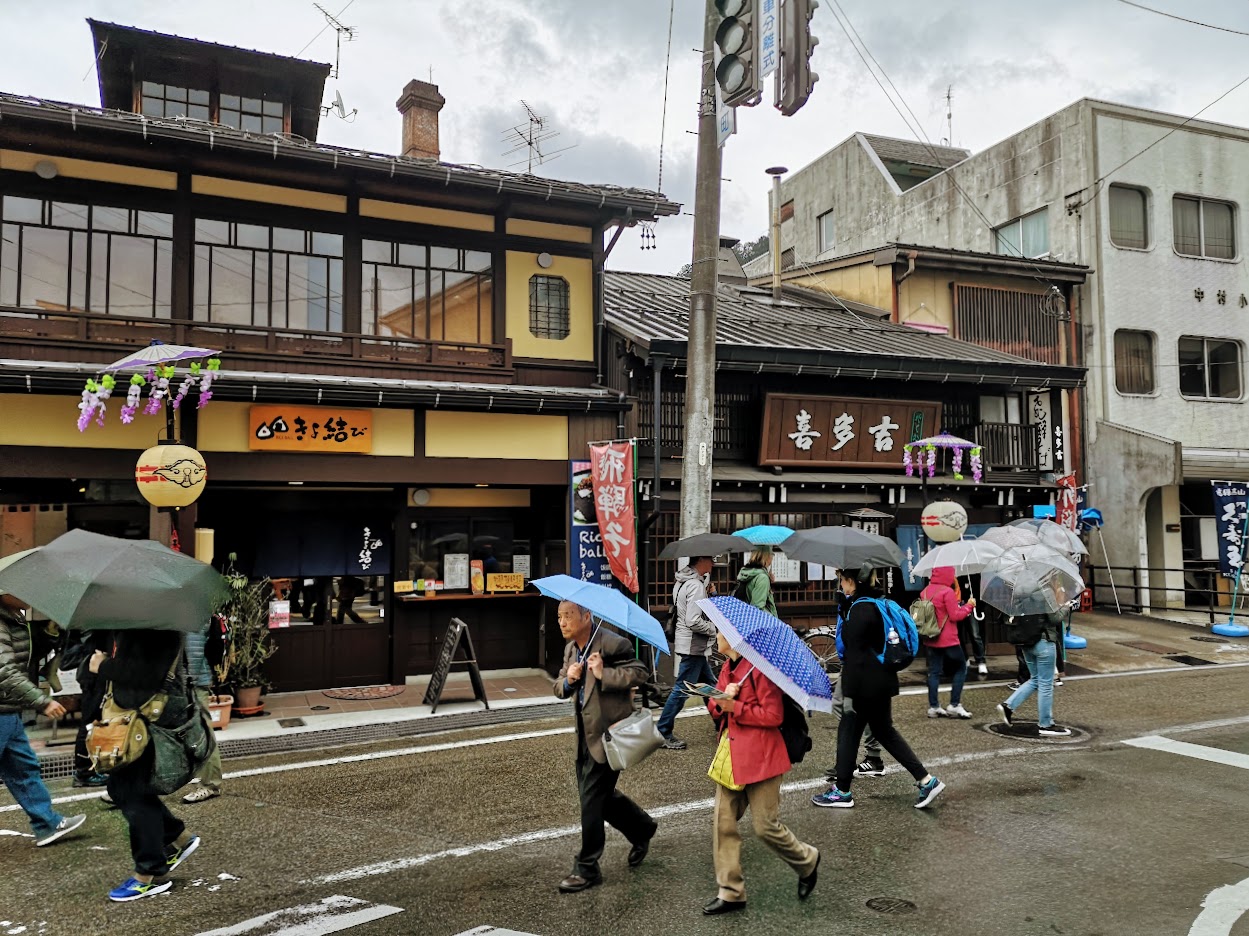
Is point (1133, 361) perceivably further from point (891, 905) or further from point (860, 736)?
point (891, 905)

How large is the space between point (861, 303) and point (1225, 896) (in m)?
17.9

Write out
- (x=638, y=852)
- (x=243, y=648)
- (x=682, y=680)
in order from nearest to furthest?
(x=638, y=852) < (x=682, y=680) < (x=243, y=648)

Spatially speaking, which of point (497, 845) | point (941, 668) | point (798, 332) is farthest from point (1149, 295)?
point (497, 845)

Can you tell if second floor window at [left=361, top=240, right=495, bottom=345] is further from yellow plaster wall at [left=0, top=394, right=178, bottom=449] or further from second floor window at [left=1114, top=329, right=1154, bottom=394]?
second floor window at [left=1114, top=329, right=1154, bottom=394]

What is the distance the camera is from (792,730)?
5559mm

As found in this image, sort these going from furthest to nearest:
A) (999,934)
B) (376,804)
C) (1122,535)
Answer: (1122,535), (376,804), (999,934)

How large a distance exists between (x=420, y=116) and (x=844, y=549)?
12.1 meters

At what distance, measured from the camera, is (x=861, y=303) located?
21.9m

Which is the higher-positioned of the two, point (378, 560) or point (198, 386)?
point (198, 386)

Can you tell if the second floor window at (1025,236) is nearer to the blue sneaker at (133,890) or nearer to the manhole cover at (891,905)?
the manhole cover at (891,905)

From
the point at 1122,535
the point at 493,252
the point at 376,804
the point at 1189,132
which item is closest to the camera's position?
the point at 376,804

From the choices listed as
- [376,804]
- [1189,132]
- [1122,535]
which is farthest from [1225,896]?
[1189,132]

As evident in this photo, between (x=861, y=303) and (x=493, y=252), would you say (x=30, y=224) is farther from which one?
(x=861, y=303)

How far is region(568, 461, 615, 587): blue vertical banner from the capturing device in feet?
43.0
